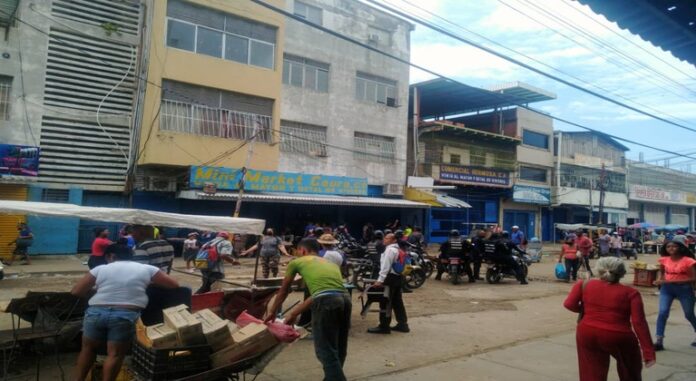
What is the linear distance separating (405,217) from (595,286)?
→ 23766 millimetres

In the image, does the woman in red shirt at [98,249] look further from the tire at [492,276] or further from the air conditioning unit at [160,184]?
the tire at [492,276]

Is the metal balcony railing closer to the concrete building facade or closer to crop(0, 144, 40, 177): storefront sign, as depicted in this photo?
the concrete building facade

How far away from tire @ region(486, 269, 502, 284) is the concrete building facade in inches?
437

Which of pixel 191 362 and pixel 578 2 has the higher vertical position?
pixel 578 2

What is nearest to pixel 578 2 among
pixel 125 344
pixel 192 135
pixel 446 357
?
pixel 446 357

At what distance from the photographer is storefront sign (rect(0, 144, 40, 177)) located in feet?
53.7

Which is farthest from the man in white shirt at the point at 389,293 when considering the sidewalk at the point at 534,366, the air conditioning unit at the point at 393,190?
the air conditioning unit at the point at 393,190

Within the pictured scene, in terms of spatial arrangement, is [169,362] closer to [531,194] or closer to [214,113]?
[214,113]

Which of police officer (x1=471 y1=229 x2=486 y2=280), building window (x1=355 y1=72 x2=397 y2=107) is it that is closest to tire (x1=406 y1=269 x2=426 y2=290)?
police officer (x1=471 y1=229 x2=486 y2=280)

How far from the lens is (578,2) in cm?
475

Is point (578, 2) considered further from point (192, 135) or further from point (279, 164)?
point (279, 164)

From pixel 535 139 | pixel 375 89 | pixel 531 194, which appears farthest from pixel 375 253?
pixel 535 139

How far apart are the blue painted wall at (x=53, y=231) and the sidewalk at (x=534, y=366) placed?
1546cm

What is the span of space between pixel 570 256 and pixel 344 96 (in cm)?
1368
